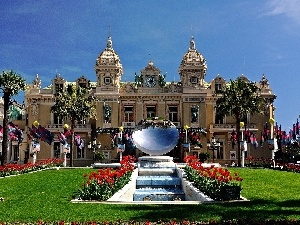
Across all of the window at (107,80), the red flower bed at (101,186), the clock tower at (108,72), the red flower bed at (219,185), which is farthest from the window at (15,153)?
the red flower bed at (219,185)

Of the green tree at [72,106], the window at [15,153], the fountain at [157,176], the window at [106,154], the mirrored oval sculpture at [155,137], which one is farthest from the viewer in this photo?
the window at [15,153]

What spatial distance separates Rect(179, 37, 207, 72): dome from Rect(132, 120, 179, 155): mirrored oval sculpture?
2398 cm

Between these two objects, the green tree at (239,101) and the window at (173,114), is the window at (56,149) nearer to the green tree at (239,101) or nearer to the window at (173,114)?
the window at (173,114)

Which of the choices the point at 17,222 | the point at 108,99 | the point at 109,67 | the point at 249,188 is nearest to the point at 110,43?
the point at 109,67

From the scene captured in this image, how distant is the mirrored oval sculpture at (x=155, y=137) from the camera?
35.6m

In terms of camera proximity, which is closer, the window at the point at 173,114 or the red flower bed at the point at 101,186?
the red flower bed at the point at 101,186

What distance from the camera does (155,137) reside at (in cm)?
3672

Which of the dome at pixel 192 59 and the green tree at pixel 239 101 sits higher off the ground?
the dome at pixel 192 59

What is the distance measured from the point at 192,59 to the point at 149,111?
9.40 m

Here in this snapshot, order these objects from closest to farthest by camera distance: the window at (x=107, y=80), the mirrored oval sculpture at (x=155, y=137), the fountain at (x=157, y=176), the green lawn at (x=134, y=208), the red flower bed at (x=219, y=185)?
1. the green lawn at (x=134, y=208)
2. the red flower bed at (x=219, y=185)
3. the fountain at (x=157, y=176)
4. the mirrored oval sculpture at (x=155, y=137)
5. the window at (x=107, y=80)

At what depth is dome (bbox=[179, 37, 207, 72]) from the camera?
60219 mm

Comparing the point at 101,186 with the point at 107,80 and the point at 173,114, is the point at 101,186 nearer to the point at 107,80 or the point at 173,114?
the point at 173,114

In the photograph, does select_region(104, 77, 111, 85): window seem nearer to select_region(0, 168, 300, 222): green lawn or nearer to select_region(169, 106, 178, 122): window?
select_region(169, 106, 178, 122): window

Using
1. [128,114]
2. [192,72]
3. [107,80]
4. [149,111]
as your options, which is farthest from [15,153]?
[192,72]
